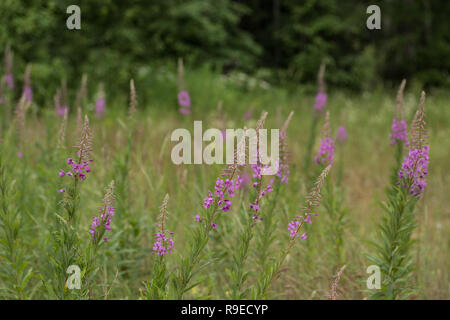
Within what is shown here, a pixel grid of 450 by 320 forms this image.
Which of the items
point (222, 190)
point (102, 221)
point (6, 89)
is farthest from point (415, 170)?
point (6, 89)

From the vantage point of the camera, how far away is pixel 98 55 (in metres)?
8.05

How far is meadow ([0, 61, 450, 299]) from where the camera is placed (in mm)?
1807

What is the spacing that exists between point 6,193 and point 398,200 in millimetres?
1853

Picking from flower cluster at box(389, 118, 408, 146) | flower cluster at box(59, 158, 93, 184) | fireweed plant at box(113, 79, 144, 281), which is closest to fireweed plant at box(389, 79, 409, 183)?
flower cluster at box(389, 118, 408, 146)

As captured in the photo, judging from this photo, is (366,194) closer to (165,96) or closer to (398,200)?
(398,200)

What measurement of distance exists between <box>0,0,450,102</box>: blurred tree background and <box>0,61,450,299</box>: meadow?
1.99 meters

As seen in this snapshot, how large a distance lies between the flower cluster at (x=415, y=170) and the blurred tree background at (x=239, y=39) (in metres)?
6.61

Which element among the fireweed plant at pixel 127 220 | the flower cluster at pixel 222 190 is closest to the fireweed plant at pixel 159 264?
the flower cluster at pixel 222 190

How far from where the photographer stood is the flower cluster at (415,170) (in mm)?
2008

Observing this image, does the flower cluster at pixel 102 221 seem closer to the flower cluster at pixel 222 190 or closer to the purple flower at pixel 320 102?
the flower cluster at pixel 222 190

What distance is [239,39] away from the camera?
14.6m

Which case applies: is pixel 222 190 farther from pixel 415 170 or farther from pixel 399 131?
pixel 399 131

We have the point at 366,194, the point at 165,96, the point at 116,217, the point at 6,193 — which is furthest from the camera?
the point at 165,96
